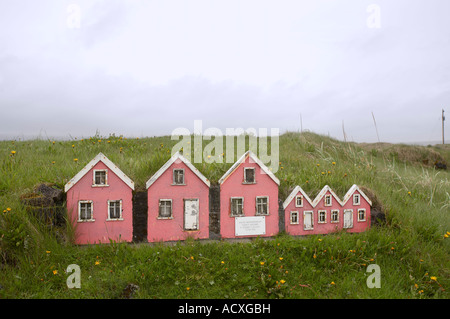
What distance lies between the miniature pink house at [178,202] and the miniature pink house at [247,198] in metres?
0.31

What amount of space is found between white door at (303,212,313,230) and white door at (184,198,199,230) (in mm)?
1799

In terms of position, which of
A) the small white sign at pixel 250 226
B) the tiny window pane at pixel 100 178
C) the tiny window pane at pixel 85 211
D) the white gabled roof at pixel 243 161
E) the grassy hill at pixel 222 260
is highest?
the white gabled roof at pixel 243 161

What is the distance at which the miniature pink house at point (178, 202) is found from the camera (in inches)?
178

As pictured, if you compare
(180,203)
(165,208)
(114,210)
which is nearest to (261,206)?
(180,203)

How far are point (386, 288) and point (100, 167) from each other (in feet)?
14.8

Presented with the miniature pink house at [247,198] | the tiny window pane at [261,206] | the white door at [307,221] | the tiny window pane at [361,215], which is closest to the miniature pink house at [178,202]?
the miniature pink house at [247,198]

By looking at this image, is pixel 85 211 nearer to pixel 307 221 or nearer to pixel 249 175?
pixel 249 175

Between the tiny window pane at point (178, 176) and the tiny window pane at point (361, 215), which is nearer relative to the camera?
the tiny window pane at point (178, 176)

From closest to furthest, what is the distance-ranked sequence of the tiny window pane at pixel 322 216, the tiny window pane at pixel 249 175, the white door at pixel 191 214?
1. the white door at pixel 191 214
2. the tiny window pane at pixel 249 175
3. the tiny window pane at pixel 322 216

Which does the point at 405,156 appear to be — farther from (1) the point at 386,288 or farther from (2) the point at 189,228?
(2) the point at 189,228

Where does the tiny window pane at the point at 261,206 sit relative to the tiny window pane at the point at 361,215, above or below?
above

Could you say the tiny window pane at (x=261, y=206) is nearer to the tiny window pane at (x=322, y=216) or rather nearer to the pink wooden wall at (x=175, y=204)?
the pink wooden wall at (x=175, y=204)

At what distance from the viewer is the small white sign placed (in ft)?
15.5
